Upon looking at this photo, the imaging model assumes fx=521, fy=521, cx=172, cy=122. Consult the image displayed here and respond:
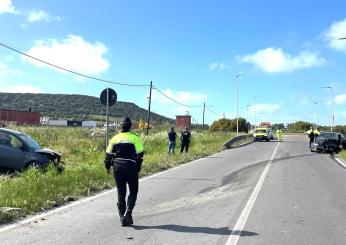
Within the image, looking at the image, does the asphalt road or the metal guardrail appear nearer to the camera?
the asphalt road

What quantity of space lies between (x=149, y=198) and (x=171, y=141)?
16.6 meters

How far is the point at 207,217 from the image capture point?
9297 mm

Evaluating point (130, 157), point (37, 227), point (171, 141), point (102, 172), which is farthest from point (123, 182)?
point (171, 141)

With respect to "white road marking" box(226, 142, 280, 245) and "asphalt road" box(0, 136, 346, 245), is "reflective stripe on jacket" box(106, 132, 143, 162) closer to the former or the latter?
"asphalt road" box(0, 136, 346, 245)

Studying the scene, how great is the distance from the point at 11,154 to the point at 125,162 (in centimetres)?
788

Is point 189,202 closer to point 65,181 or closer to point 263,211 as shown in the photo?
point 263,211

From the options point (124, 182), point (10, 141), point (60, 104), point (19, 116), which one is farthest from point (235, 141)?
point (60, 104)

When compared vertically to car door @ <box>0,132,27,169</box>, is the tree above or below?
above

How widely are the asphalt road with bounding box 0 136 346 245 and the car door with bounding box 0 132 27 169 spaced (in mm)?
3698

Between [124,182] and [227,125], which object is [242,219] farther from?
[227,125]

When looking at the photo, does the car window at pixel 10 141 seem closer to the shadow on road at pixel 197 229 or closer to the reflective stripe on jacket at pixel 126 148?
the reflective stripe on jacket at pixel 126 148

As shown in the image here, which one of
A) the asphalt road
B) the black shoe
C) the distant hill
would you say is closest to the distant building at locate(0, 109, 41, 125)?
the distant hill

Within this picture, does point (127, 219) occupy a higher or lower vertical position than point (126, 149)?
lower

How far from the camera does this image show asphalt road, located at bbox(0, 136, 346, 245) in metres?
7.52
